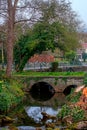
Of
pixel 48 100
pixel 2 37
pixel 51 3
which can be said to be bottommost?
pixel 48 100

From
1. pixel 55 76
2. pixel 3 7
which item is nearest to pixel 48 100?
pixel 55 76

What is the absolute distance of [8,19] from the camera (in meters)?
45.4

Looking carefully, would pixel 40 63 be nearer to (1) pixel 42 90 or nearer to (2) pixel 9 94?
(1) pixel 42 90

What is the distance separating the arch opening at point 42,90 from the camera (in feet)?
169

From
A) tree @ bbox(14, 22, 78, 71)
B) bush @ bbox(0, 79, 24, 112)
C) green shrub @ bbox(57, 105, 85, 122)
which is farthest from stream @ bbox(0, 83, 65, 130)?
tree @ bbox(14, 22, 78, 71)

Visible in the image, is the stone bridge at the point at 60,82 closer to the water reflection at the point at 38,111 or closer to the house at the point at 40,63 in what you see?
the house at the point at 40,63

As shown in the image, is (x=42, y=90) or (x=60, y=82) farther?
(x=42, y=90)

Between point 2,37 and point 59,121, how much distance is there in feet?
85.0

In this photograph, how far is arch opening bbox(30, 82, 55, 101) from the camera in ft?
169

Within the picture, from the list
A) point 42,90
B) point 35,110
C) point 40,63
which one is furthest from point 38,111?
point 40,63

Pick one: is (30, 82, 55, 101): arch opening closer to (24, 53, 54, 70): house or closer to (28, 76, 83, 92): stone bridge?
(28, 76, 83, 92): stone bridge

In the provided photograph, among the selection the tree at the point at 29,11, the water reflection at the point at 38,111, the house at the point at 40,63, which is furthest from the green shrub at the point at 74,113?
the house at the point at 40,63

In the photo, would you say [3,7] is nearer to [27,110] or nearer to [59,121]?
[27,110]

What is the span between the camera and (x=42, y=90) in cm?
5709
